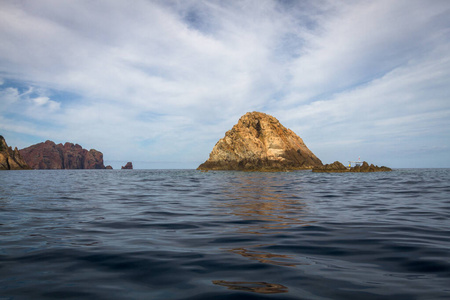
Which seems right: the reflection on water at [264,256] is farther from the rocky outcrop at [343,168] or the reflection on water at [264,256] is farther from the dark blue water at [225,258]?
the rocky outcrop at [343,168]

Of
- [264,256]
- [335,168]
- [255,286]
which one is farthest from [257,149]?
[255,286]

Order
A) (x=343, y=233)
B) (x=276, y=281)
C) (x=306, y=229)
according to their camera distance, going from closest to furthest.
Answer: (x=276, y=281), (x=343, y=233), (x=306, y=229)

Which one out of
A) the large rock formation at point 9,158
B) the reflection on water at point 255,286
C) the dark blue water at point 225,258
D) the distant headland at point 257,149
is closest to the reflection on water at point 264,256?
the dark blue water at point 225,258

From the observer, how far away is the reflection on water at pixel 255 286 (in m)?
3.44

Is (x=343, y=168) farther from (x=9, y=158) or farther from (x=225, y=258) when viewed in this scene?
(x=9, y=158)

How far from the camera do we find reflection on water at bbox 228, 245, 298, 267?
456 centimetres

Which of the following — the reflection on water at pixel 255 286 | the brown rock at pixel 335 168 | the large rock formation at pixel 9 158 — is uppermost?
the large rock formation at pixel 9 158

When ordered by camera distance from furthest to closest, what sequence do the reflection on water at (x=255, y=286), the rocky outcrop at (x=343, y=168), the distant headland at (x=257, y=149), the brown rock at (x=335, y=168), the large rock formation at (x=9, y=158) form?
1. the large rock formation at (x=9, y=158)
2. the distant headland at (x=257, y=149)
3. the brown rock at (x=335, y=168)
4. the rocky outcrop at (x=343, y=168)
5. the reflection on water at (x=255, y=286)

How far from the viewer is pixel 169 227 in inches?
304

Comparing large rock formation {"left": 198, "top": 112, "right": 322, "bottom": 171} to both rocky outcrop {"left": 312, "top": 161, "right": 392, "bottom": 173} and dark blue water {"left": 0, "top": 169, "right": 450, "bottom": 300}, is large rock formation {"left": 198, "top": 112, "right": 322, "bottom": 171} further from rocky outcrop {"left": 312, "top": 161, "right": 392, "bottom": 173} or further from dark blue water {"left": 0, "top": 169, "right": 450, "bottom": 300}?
dark blue water {"left": 0, "top": 169, "right": 450, "bottom": 300}

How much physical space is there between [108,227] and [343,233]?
651cm

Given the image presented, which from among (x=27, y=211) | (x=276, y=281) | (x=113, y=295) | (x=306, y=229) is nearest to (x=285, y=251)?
(x=276, y=281)

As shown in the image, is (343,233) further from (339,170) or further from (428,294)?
(339,170)

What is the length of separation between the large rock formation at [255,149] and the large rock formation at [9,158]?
116077 millimetres
